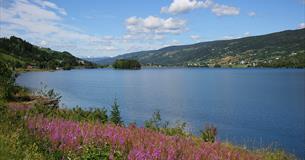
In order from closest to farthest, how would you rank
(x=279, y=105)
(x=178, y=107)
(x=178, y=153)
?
(x=178, y=153), (x=178, y=107), (x=279, y=105)

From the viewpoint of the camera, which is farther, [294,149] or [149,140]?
[294,149]

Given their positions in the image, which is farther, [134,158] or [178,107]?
[178,107]

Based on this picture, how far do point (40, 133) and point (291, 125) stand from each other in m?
47.5

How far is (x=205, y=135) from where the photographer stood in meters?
15.4

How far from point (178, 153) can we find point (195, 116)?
49812mm

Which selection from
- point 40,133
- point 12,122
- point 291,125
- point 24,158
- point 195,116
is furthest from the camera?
point 195,116

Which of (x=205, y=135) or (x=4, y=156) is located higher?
(x=4, y=156)

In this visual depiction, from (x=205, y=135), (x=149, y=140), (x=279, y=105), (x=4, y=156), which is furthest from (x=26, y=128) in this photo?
(x=279, y=105)

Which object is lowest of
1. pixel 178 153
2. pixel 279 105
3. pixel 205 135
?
pixel 279 105

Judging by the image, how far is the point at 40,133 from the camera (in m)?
8.52

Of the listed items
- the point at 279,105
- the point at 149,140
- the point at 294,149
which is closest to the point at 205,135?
the point at 149,140

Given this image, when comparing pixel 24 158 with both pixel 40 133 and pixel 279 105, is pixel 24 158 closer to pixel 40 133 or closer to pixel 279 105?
pixel 40 133

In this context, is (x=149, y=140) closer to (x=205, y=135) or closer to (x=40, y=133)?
(x=40, y=133)

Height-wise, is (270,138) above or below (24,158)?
below
